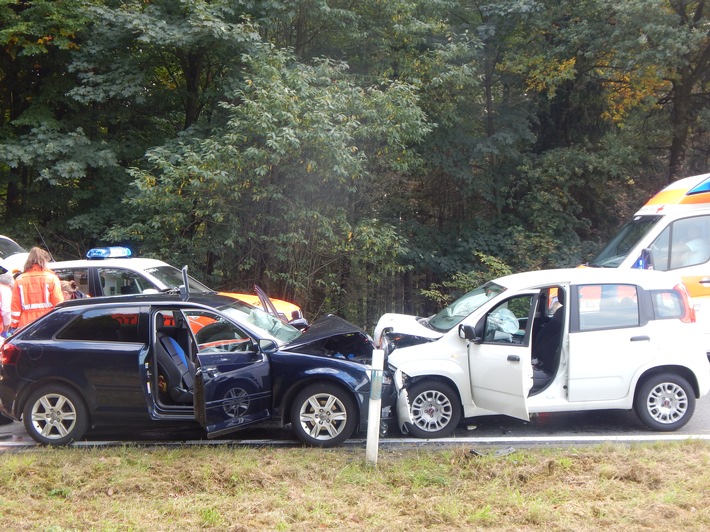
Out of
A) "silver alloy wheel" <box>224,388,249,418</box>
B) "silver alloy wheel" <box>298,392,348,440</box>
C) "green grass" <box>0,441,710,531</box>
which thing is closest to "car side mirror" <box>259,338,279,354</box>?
"silver alloy wheel" <box>224,388,249,418</box>

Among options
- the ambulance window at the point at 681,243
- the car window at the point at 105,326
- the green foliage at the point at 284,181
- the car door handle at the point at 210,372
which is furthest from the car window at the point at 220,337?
the ambulance window at the point at 681,243

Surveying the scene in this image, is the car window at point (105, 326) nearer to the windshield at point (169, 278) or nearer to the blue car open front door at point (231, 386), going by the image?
the blue car open front door at point (231, 386)

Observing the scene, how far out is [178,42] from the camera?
1243cm

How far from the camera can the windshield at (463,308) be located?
741 centimetres

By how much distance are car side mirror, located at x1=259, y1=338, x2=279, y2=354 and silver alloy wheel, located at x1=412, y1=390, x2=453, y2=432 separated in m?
1.61

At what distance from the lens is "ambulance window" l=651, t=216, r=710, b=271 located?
396 inches

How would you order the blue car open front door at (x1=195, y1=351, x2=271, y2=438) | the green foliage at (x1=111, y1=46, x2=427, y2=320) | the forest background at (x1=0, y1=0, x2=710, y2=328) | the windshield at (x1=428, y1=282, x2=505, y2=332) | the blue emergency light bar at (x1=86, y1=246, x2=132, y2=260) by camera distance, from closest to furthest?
the blue car open front door at (x1=195, y1=351, x2=271, y2=438) < the windshield at (x1=428, y1=282, x2=505, y2=332) < the blue emergency light bar at (x1=86, y1=246, x2=132, y2=260) < the green foliage at (x1=111, y1=46, x2=427, y2=320) < the forest background at (x1=0, y1=0, x2=710, y2=328)

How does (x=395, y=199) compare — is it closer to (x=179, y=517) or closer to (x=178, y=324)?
(x=178, y=324)

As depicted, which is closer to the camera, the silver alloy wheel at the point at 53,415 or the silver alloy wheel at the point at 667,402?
the silver alloy wheel at the point at 53,415

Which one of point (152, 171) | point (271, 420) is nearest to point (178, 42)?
point (152, 171)

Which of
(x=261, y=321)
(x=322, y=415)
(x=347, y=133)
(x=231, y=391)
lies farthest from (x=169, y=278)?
(x=322, y=415)

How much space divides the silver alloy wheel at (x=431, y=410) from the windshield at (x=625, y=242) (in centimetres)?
494

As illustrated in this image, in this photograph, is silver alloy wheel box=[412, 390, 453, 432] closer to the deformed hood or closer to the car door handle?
the deformed hood

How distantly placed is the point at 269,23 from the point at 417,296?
7.12 m
